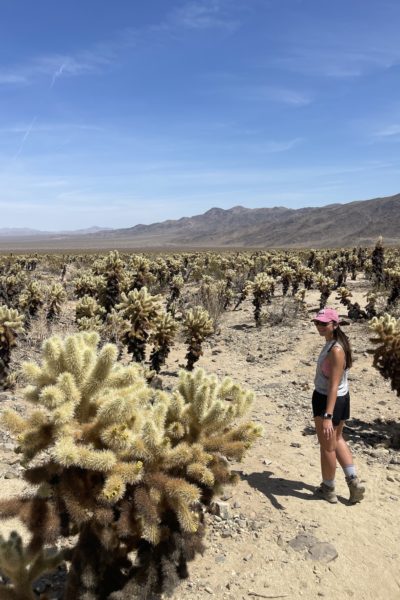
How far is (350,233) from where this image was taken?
112250mm

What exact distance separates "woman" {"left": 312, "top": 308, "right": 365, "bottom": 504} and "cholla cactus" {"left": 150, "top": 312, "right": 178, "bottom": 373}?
5.20 meters

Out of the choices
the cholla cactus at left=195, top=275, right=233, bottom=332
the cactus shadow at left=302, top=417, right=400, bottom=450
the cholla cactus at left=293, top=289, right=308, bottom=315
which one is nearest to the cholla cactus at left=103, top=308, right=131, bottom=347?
the cholla cactus at left=195, top=275, right=233, bottom=332

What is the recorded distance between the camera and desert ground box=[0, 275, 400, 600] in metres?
3.71

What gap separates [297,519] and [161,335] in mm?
5603

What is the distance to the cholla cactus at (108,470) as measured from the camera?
2906 mm

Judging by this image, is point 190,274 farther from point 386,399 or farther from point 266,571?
point 266,571

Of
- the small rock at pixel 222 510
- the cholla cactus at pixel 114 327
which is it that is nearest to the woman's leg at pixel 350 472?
the small rock at pixel 222 510

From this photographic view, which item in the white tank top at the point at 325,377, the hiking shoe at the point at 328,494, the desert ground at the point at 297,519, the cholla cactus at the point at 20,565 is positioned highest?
the white tank top at the point at 325,377

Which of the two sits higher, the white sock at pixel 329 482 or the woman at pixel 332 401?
the woman at pixel 332 401

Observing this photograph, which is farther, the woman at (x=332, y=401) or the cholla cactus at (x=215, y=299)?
the cholla cactus at (x=215, y=299)

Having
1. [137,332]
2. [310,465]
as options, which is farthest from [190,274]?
[310,465]

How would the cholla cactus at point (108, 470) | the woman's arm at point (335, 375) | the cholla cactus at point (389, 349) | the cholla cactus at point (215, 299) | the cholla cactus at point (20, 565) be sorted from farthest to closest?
the cholla cactus at point (215, 299), the cholla cactus at point (389, 349), the woman's arm at point (335, 375), the cholla cactus at point (108, 470), the cholla cactus at point (20, 565)

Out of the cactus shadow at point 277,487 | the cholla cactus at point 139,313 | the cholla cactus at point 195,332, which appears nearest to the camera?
the cactus shadow at point 277,487

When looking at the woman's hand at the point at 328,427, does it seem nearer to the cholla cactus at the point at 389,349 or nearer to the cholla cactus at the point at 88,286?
the cholla cactus at the point at 389,349
